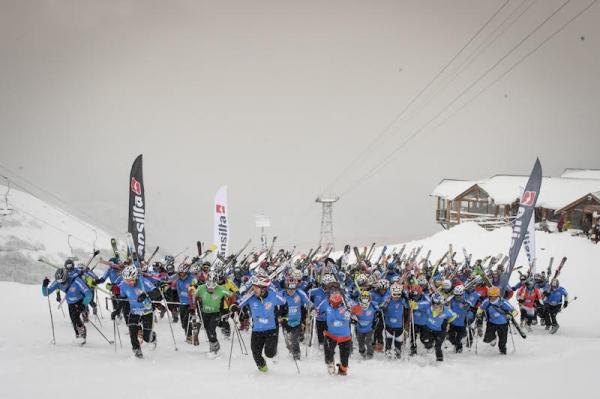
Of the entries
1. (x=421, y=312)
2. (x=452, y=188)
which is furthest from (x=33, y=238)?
(x=452, y=188)

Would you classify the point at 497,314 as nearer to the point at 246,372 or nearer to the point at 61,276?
the point at 246,372

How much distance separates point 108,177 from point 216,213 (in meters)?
160

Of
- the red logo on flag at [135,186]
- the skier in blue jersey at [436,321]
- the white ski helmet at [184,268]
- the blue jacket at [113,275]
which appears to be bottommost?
the skier in blue jersey at [436,321]

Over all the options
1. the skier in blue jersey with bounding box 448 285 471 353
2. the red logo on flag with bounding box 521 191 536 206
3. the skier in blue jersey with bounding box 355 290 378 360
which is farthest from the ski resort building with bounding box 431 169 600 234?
the skier in blue jersey with bounding box 355 290 378 360

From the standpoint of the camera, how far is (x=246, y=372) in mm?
8398

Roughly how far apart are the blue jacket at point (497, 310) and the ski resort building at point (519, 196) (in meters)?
18.3

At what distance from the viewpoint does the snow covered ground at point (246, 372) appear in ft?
23.6

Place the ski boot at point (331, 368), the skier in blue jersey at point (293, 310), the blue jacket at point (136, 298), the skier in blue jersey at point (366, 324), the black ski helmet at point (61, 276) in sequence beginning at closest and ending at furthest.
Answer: the ski boot at point (331, 368), the skier in blue jersey at point (366, 324), the blue jacket at point (136, 298), the skier in blue jersey at point (293, 310), the black ski helmet at point (61, 276)

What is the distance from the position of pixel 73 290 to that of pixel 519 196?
105 feet

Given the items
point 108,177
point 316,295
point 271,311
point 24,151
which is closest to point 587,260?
point 316,295

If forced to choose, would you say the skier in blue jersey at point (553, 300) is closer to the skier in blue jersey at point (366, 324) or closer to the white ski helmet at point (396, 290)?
the white ski helmet at point (396, 290)

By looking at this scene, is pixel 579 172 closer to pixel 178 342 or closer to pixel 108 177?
pixel 178 342

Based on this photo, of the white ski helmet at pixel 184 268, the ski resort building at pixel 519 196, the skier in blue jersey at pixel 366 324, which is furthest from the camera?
the ski resort building at pixel 519 196

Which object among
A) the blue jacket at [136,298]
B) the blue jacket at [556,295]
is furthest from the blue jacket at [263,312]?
the blue jacket at [556,295]
